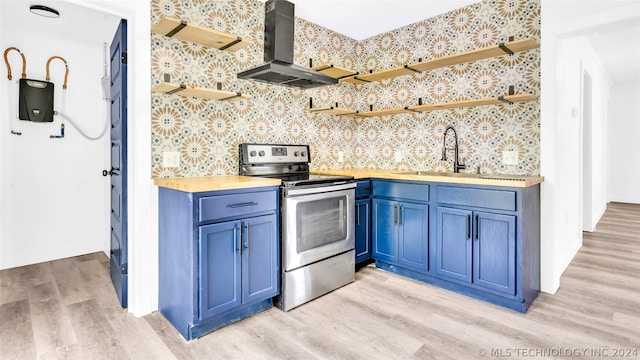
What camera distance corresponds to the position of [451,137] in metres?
3.15

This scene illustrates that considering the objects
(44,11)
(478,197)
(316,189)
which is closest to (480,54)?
(478,197)

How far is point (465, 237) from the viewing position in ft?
8.13

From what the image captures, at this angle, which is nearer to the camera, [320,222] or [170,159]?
[170,159]

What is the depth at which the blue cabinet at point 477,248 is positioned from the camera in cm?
228

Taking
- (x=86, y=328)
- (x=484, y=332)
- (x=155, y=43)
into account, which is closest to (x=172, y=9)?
(x=155, y=43)

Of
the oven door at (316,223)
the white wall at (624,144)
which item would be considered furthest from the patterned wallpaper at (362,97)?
the white wall at (624,144)

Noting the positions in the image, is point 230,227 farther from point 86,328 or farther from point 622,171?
point 622,171

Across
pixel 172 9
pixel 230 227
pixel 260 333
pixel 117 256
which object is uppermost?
pixel 172 9

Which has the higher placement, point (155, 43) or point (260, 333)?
point (155, 43)

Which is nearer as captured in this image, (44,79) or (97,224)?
(44,79)

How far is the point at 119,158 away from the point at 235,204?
1.09 metres

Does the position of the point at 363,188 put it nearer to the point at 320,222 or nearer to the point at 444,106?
the point at 320,222

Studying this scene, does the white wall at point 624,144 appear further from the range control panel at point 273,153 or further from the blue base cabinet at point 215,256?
the blue base cabinet at point 215,256

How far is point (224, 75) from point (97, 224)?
95.9 inches
